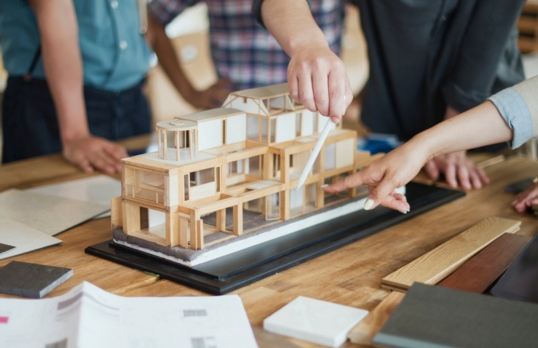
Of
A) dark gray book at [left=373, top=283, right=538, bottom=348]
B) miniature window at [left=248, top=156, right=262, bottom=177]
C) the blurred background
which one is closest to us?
Answer: dark gray book at [left=373, top=283, right=538, bottom=348]

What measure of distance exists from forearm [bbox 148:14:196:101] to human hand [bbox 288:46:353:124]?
4.65ft

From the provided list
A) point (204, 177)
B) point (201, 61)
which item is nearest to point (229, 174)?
point (204, 177)

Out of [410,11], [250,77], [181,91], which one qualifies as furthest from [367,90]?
[181,91]

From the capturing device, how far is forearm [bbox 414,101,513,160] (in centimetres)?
127

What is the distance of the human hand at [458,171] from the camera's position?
69.8 inches

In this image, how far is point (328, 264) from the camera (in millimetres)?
1208

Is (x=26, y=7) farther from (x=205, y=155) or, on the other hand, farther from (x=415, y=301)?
(x=415, y=301)

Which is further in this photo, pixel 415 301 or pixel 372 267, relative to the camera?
pixel 372 267

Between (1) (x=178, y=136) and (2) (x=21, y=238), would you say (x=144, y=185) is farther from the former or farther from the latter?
(2) (x=21, y=238)

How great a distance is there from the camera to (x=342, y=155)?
144 centimetres

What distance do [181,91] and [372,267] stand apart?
1.60 metres

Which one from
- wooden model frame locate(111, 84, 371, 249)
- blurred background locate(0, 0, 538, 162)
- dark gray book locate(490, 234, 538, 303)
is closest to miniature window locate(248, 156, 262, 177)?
wooden model frame locate(111, 84, 371, 249)

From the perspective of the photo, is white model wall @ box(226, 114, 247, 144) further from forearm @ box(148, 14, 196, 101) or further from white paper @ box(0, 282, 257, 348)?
forearm @ box(148, 14, 196, 101)

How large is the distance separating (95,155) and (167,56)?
3.00ft
